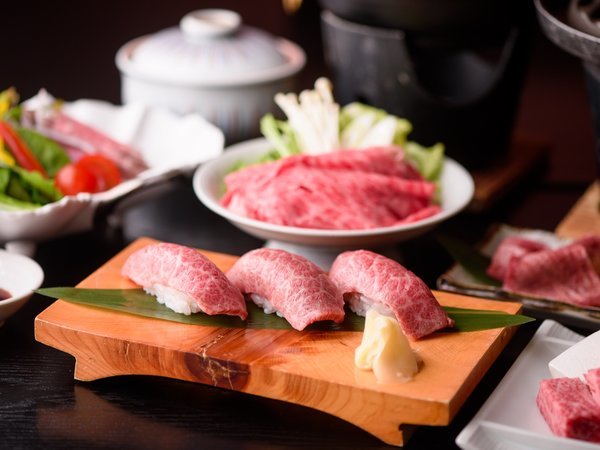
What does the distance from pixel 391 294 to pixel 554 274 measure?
48cm

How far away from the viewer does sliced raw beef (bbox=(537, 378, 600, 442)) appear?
55.2 inches

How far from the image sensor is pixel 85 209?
7.00 feet

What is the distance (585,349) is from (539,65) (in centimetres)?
273

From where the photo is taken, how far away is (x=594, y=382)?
145 centimetres

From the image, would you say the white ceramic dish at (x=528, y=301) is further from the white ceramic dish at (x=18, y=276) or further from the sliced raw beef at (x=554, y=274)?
the white ceramic dish at (x=18, y=276)

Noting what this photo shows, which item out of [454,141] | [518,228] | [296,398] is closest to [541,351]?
[296,398]

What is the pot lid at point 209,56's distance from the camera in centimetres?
262

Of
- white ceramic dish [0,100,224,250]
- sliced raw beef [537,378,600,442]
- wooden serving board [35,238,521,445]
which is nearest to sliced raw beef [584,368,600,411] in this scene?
sliced raw beef [537,378,600,442]

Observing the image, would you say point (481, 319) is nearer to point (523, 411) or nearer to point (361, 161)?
point (523, 411)

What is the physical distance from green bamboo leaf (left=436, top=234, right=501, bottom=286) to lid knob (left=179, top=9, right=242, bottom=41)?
3.22 ft

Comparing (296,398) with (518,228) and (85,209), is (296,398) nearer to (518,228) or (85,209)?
(85,209)

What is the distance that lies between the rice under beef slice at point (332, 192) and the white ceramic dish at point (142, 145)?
9.5 inches

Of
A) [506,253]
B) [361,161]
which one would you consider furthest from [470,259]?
[361,161]

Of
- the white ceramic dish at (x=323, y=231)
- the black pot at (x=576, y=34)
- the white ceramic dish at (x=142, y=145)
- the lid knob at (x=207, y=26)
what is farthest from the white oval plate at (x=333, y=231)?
the lid knob at (x=207, y=26)
